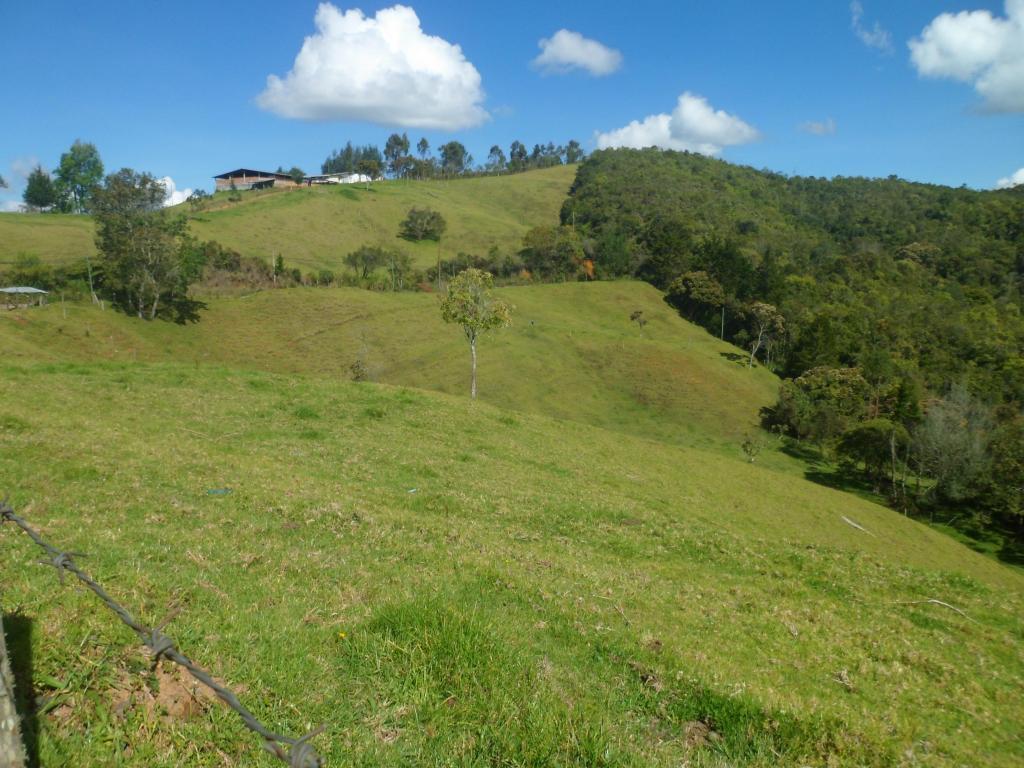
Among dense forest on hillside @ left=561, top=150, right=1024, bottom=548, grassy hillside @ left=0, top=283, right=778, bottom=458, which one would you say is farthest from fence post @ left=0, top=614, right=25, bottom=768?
dense forest on hillside @ left=561, top=150, right=1024, bottom=548

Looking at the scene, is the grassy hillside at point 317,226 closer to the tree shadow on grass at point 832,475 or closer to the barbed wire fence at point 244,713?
the tree shadow on grass at point 832,475

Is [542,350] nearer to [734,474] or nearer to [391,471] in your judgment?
[734,474]

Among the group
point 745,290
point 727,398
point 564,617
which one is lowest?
point 727,398

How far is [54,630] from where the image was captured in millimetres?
5426

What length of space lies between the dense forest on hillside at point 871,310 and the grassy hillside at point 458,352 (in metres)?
9.76

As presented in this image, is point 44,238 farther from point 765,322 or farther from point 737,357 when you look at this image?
point 765,322

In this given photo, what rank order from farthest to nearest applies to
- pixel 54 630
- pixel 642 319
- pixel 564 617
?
pixel 642 319 → pixel 564 617 → pixel 54 630

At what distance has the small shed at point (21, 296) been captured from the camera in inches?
2598

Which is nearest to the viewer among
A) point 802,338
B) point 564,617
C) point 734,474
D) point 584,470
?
point 564,617

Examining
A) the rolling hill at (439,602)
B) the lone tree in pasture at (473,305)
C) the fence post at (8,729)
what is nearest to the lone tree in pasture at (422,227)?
the lone tree in pasture at (473,305)

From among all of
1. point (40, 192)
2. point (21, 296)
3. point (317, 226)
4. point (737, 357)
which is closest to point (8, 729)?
point (21, 296)

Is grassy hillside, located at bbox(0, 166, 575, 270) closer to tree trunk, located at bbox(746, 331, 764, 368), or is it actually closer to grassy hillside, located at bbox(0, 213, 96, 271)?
grassy hillside, located at bbox(0, 213, 96, 271)

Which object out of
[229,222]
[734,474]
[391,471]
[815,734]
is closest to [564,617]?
[815,734]

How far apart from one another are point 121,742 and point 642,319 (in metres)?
107
